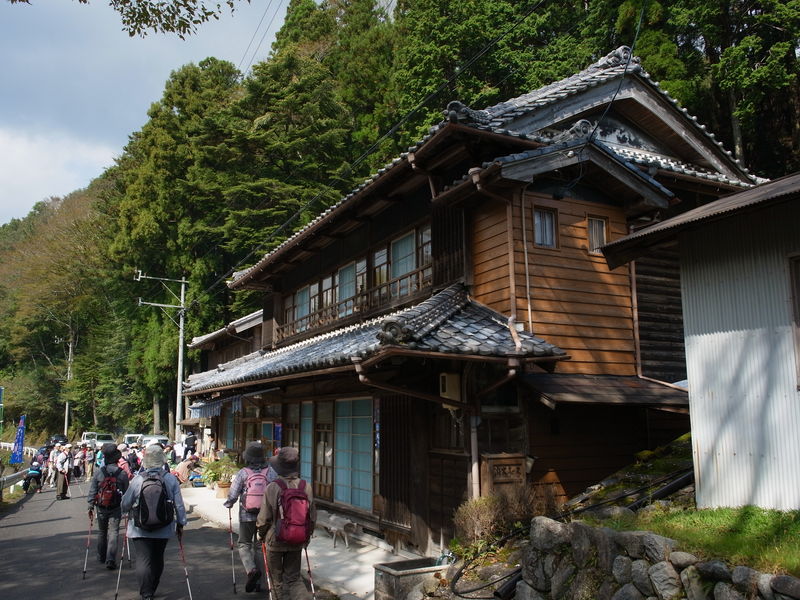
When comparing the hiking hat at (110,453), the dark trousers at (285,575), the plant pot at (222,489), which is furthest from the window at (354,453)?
the plant pot at (222,489)

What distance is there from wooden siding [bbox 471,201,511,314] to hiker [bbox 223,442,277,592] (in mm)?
4225

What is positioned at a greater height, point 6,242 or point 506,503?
point 6,242

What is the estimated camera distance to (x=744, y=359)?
6.29 metres

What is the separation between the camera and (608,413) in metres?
9.98

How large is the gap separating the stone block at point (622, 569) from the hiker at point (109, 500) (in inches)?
292

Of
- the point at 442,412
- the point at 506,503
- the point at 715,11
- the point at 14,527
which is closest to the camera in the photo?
the point at 506,503

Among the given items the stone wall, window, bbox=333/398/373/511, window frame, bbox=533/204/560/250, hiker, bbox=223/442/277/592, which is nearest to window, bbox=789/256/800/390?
the stone wall

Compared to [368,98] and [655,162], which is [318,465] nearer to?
[655,162]

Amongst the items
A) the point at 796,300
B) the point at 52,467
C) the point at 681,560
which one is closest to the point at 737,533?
the point at 681,560

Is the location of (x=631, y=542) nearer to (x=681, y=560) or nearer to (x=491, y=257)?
(x=681, y=560)

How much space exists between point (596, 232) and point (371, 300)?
16.9 ft

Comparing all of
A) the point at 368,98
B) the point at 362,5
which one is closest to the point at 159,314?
the point at 368,98

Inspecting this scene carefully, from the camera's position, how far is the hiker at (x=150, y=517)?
279 inches

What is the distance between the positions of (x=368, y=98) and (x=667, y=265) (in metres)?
26.1
